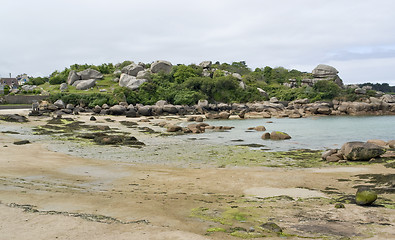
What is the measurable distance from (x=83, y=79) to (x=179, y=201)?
7911cm

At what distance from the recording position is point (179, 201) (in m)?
8.52

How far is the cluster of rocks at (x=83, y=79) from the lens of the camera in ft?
250

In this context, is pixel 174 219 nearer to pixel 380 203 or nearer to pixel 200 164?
pixel 380 203

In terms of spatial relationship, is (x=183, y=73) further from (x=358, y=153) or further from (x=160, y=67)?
(x=358, y=153)

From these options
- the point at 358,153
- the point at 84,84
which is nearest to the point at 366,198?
the point at 358,153

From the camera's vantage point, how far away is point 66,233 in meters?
5.60

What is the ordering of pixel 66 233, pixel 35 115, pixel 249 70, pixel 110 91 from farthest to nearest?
pixel 249 70 → pixel 110 91 → pixel 35 115 → pixel 66 233

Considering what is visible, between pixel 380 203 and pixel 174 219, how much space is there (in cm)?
539

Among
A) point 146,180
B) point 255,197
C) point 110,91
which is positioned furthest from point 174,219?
point 110,91

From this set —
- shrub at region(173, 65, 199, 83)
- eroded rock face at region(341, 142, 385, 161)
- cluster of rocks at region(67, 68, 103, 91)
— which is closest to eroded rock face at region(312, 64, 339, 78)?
shrub at region(173, 65, 199, 83)

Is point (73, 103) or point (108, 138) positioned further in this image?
point (73, 103)

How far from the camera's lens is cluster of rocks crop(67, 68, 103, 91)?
76.1 m

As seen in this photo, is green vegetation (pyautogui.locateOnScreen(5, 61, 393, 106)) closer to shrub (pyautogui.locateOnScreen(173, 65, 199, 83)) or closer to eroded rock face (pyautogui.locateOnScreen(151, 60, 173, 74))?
shrub (pyautogui.locateOnScreen(173, 65, 199, 83))

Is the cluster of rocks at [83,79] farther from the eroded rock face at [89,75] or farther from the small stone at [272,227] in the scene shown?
the small stone at [272,227]
